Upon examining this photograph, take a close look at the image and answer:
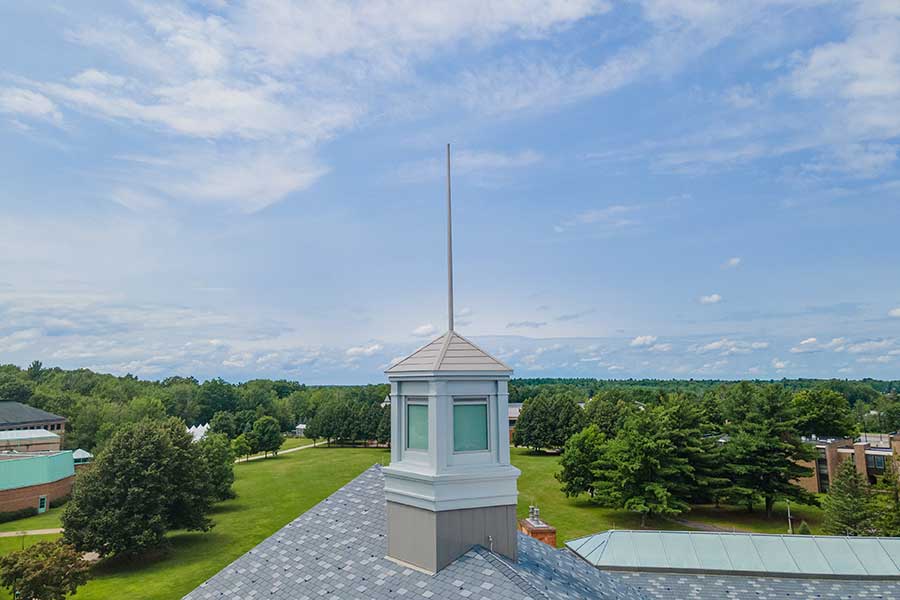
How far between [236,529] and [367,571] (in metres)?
36.7

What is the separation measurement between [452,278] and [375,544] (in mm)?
5204

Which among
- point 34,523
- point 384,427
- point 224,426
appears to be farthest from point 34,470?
point 384,427

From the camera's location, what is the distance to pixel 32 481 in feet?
166

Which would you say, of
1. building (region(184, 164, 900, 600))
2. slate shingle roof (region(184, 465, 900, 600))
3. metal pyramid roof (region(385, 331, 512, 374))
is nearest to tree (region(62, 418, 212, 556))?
slate shingle roof (region(184, 465, 900, 600))

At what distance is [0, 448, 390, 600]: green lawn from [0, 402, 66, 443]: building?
A: 3088 centimetres

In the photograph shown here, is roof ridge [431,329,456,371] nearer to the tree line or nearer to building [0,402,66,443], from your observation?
the tree line

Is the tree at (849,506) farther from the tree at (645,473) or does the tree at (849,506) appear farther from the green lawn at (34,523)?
the green lawn at (34,523)

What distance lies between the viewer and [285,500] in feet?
165

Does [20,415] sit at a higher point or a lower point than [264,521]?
higher

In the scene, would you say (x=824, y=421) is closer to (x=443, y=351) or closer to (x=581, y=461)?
(x=581, y=461)

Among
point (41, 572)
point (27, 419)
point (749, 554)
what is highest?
point (749, 554)

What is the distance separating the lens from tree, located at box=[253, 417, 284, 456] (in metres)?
80.4

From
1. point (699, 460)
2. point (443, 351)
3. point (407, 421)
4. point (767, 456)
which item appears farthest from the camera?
point (699, 460)

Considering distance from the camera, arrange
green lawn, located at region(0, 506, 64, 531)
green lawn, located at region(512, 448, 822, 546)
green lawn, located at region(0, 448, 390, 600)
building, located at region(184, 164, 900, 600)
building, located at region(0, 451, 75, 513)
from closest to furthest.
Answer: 1. building, located at region(184, 164, 900, 600)
2. green lawn, located at region(0, 448, 390, 600)
3. green lawn, located at region(512, 448, 822, 546)
4. green lawn, located at region(0, 506, 64, 531)
5. building, located at region(0, 451, 75, 513)
